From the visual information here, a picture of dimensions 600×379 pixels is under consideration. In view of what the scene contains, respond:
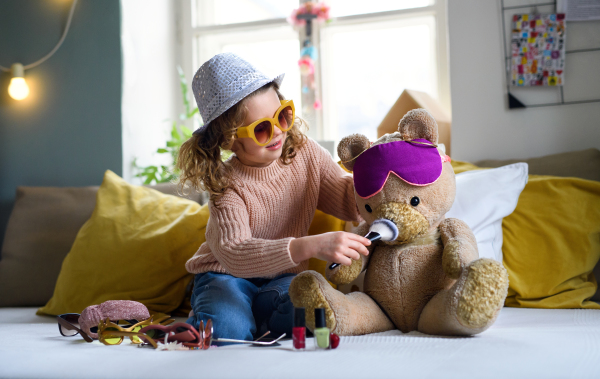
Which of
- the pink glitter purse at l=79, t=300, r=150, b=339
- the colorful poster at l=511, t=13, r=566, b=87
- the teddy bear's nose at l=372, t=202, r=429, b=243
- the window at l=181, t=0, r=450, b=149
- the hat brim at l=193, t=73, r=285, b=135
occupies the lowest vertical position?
the pink glitter purse at l=79, t=300, r=150, b=339

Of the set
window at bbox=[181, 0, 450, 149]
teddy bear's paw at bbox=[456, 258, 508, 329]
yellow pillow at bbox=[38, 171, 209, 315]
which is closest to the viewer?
teddy bear's paw at bbox=[456, 258, 508, 329]

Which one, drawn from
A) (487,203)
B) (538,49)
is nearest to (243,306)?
(487,203)

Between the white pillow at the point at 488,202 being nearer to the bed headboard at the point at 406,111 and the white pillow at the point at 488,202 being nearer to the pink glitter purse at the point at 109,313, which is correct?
the bed headboard at the point at 406,111

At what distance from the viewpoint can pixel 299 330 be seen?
81 cm

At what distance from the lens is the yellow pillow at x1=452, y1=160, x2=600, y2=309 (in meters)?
1.24

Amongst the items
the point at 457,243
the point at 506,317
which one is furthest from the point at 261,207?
the point at 506,317

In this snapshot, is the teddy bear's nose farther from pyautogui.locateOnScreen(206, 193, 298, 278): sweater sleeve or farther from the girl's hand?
pyautogui.locateOnScreen(206, 193, 298, 278): sweater sleeve

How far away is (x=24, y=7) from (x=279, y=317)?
6.61 ft

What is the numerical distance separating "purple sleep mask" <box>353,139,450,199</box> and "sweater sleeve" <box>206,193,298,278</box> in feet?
0.63

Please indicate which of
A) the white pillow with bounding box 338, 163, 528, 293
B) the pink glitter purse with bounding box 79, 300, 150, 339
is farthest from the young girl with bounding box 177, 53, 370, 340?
the white pillow with bounding box 338, 163, 528, 293

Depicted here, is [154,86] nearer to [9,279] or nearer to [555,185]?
[9,279]

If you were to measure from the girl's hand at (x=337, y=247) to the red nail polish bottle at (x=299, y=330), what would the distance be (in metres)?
0.11

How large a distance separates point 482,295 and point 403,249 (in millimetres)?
187

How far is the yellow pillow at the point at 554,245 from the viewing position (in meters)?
1.24
